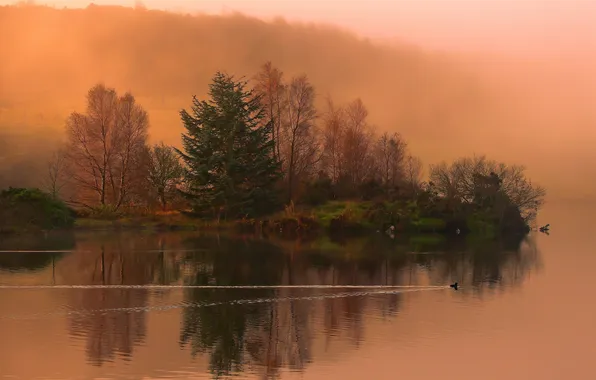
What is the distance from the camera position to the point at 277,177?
57.9 meters

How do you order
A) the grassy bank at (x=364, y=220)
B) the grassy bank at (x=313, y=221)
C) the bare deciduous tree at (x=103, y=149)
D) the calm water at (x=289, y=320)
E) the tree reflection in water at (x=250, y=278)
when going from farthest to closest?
the bare deciduous tree at (x=103, y=149) → the grassy bank at (x=364, y=220) → the grassy bank at (x=313, y=221) → the tree reflection in water at (x=250, y=278) → the calm water at (x=289, y=320)

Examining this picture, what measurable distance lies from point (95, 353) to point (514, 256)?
30402 mm

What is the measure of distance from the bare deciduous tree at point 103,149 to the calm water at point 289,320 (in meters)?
30.5

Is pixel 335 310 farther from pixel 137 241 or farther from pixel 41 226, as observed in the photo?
pixel 41 226

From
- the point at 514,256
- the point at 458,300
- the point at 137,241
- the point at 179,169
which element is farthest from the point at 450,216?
the point at 458,300

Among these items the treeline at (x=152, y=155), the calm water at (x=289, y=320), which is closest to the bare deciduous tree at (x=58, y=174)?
the treeline at (x=152, y=155)

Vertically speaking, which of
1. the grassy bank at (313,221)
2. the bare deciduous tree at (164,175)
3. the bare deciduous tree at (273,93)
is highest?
the bare deciduous tree at (273,93)

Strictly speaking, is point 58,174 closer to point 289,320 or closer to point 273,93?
point 273,93

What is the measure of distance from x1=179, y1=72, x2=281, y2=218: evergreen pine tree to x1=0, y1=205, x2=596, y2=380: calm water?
78.2 ft

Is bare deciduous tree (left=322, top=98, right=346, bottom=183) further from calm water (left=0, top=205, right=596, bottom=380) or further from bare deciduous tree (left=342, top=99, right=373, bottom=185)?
calm water (left=0, top=205, right=596, bottom=380)

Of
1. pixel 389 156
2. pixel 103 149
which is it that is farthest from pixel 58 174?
pixel 389 156

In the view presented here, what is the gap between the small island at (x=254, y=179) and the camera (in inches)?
2202

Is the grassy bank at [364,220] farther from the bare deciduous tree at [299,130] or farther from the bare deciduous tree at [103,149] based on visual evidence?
the bare deciduous tree at [103,149]

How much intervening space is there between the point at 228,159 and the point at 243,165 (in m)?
1.39
